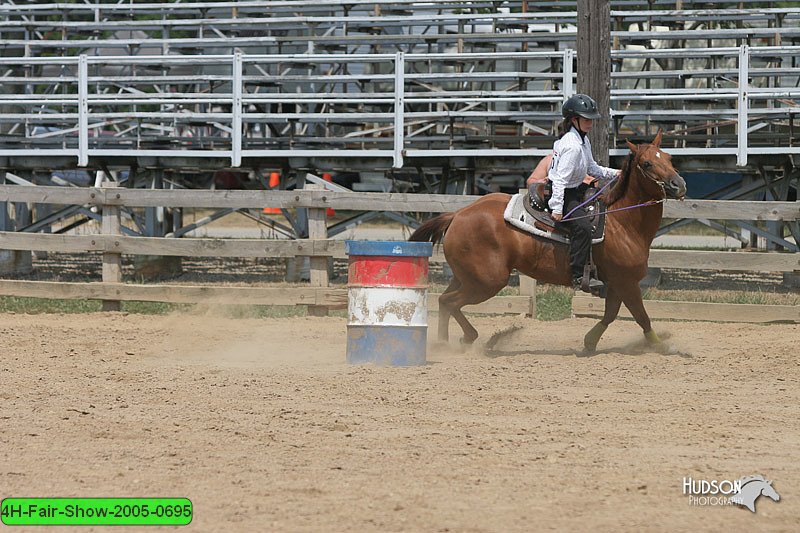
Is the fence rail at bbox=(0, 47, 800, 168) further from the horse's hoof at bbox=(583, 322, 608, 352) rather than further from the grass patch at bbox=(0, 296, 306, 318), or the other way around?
the horse's hoof at bbox=(583, 322, 608, 352)

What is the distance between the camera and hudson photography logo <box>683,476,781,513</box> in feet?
17.2

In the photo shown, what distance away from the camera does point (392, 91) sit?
18.2 meters

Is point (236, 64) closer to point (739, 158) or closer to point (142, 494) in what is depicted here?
point (739, 158)

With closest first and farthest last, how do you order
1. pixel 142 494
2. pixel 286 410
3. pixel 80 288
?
pixel 142 494 < pixel 286 410 < pixel 80 288

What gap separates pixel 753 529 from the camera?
4.89 m

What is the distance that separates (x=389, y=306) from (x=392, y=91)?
965 centimetres

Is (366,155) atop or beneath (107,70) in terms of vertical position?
beneath

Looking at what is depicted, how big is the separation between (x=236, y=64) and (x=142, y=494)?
11.0m

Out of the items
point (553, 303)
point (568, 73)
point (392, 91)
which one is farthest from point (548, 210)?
point (392, 91)

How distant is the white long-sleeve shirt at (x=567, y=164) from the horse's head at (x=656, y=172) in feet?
1.35

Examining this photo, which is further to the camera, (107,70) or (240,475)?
(107,70)

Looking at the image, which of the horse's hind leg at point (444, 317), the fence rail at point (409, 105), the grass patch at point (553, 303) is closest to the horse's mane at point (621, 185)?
the horse's hind leg at point (444, 317)

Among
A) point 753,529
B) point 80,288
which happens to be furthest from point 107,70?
point 753,529

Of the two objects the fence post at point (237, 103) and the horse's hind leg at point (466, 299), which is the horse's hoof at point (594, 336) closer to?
the horse's hind leg at point (466, 299)
